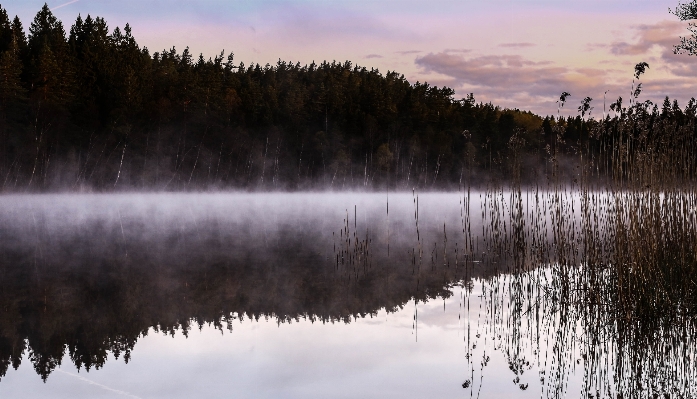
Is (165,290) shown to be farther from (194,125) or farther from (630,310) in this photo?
(194,125)

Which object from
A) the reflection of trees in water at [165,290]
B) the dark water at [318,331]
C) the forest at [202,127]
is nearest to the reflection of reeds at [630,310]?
the dark water at [318,331]

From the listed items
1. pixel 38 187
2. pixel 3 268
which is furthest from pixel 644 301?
pixel 38 187

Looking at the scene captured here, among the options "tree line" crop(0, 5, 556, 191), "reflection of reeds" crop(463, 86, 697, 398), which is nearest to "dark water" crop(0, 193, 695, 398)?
"reflection of reeds" crop(463, 86, 697, 398)

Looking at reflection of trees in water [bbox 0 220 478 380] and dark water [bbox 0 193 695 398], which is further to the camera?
reflection of trees in water [bbox 0 220 478 380]

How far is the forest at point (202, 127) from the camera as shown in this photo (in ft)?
117

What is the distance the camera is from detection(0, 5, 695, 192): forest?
35.6m

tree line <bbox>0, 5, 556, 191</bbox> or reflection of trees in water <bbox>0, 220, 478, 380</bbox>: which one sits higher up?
tree line <bbox>0, 5, 556, 191</bbox>

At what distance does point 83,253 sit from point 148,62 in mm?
45805

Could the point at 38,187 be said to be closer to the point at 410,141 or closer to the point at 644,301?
the point at 410,141

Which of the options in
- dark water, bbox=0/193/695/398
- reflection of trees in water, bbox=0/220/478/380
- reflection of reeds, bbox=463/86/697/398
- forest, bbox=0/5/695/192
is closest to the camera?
reflection of reeds, bbox=463/86/697/398

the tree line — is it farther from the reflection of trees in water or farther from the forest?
the reflection of trees in water

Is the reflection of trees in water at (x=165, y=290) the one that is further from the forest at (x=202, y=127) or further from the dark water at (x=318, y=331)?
the forest at (x=202, y=127)

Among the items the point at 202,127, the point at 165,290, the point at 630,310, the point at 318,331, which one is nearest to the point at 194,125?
the point at 202,127

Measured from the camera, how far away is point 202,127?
44.7 m
